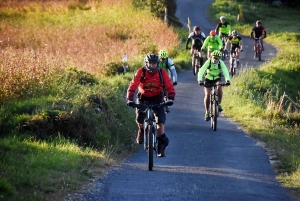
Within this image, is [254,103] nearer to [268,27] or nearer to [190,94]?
[190,94]

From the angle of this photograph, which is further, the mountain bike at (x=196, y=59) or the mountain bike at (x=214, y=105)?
the mountain bike at (x=196, y=59)

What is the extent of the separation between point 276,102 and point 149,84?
12544 mm

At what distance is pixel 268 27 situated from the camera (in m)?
51.5

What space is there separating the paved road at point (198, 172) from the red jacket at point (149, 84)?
1.38 m

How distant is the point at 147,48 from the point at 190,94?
7.05m

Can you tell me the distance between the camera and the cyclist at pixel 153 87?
1151 centimetres

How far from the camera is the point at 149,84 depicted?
11.7m

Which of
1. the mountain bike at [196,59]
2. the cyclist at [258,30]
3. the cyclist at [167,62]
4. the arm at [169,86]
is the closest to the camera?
the arm at [169,86]

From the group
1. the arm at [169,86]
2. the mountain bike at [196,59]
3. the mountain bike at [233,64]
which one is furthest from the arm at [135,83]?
the mountain bike at [233,64]

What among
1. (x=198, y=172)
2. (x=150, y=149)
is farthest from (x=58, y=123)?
(x=198, y=172)

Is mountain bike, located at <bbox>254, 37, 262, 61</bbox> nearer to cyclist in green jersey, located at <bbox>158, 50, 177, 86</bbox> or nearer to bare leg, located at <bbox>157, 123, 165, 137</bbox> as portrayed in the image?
cyclist in green jersey, located at <bbox>158, 50, 177, 86</bbox>

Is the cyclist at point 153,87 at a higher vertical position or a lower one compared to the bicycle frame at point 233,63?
higher

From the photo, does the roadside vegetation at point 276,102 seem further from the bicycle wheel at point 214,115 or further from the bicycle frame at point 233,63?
the bicycle wheel at point 214,115

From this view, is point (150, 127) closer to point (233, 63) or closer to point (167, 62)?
point (167, 62)
